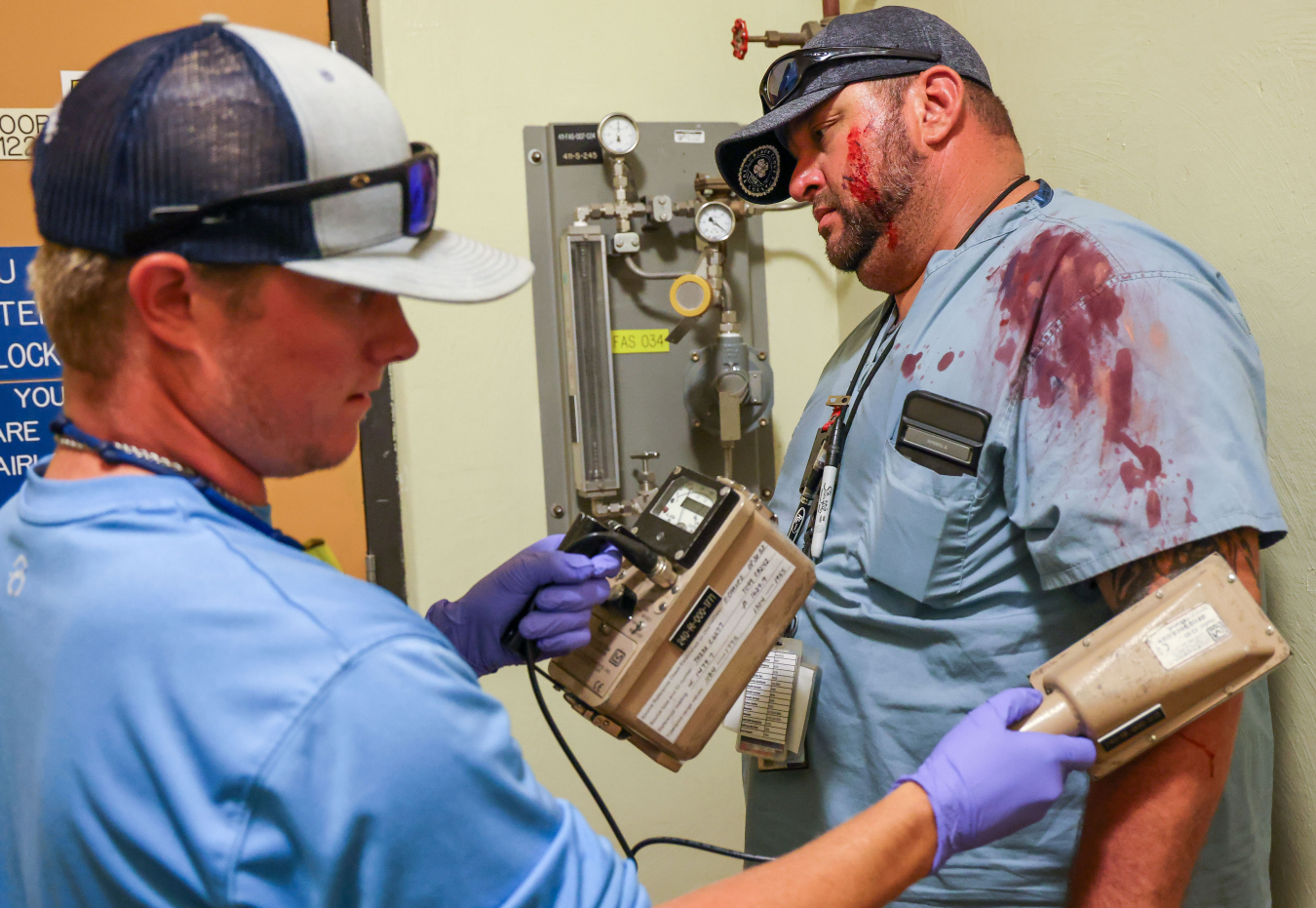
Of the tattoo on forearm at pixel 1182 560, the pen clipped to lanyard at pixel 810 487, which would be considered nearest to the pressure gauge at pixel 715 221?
the pen clipped to lanyard at pixel 810 487

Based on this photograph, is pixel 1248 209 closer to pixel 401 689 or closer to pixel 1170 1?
pixel 1170 1

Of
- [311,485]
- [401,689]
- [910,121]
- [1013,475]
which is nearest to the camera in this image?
[401,689]

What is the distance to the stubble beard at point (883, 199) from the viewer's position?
51.9 inches

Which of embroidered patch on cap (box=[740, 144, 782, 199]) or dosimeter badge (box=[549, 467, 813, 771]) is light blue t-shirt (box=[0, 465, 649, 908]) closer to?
dosimeter badge (box=[549, 467, 813, 771])

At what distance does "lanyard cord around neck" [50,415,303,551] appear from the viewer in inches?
26.0

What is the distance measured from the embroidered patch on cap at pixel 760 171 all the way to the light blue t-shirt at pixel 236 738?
3.98ft

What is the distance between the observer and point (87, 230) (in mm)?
627

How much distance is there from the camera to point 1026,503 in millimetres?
1021

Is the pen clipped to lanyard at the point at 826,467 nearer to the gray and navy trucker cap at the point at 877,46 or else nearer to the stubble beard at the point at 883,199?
the stubble beard at the point at 883,199

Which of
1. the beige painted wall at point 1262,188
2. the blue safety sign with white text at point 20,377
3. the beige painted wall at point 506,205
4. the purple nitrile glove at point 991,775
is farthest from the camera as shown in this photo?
the beige painted wall at point 506,205

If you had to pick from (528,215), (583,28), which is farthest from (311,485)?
(583,28)

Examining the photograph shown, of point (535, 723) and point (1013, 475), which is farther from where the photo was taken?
point (535, 723)

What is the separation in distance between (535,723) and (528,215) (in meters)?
1.07

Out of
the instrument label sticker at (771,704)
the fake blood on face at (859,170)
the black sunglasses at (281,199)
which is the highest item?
the fake blood on face at (859,170)
